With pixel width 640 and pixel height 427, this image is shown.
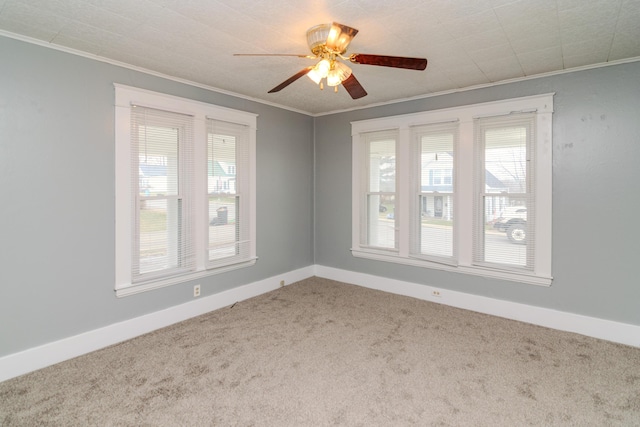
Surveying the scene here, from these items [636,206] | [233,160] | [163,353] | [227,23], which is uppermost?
[227,23]

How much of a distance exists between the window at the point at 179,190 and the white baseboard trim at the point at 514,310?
5.86ft

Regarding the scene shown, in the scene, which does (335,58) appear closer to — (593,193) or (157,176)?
(157,176)

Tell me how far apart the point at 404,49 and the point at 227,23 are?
4.55ft

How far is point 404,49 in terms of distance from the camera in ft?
8.77

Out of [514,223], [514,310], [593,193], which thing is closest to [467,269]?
[514,310]

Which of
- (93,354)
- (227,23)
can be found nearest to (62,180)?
(93,354)

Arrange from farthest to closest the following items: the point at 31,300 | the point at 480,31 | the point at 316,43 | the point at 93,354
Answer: the point at 93,354
the point at 31,300
the point at 480,31
the point at 316,43

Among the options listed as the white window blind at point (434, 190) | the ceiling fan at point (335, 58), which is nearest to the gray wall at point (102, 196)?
the white window blind at point (434, 190)

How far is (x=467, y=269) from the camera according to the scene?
382cm

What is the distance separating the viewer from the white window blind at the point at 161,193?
3.13m

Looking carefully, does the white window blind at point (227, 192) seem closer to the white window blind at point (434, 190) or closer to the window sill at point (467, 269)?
the window sill at point (467, 269)

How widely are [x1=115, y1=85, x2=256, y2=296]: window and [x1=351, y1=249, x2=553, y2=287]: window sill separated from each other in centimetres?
165

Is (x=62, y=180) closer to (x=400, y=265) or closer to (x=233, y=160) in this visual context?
(x=233, y=160)

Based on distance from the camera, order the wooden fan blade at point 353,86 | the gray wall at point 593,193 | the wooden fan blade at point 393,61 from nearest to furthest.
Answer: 1. the wooden fan blade at point 393,61
2. the wooden fan blade at point 353,86
3. the gray wall at point 593,193
